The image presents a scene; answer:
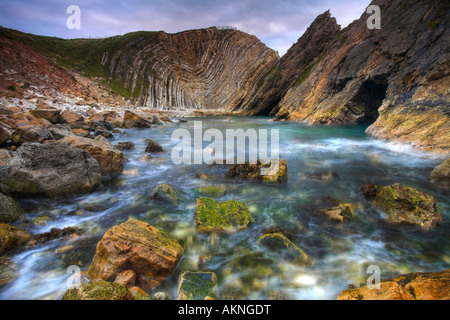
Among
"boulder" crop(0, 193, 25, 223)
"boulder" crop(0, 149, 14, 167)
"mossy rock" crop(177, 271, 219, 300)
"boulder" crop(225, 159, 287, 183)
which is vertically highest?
"boulder" crop(0, 149, 14, 167)

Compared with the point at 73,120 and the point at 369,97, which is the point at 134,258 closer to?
the point at 73,120

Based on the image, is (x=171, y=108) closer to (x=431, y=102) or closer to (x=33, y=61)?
(x=33, y=61)

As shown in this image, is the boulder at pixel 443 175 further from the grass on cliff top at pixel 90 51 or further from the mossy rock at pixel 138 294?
the grass on cliff top at pixel 90 51

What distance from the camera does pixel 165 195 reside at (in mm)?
5355

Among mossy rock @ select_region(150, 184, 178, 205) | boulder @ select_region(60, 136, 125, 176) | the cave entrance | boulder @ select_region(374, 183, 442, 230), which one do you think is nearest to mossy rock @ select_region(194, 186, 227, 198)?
mossy rock @ select_region(150, 184, 178, 205)

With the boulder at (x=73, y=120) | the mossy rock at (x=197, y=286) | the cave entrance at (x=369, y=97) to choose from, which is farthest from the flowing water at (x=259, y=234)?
the cave entrance at (x=369, y=97)

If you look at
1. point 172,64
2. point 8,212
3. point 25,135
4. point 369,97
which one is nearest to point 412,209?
point 8,212

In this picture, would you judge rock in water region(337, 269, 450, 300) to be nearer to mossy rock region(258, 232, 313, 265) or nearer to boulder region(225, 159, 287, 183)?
mossy rock region(258, 232, 313, 265)

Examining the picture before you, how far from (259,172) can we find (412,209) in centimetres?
349

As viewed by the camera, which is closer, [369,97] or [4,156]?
[4,156]

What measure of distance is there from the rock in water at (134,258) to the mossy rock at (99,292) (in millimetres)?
540

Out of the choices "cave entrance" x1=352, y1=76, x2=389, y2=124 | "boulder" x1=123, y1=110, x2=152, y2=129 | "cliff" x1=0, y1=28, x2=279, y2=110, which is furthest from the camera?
"cliff" x1=0, y1=28, x2=279, y2=110

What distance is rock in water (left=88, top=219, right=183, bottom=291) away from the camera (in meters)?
2.75

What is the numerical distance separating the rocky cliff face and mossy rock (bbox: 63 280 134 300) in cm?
1053
